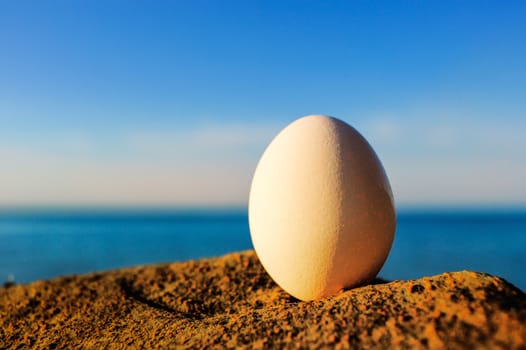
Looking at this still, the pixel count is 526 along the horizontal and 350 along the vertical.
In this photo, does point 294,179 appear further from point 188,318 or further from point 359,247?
point 188,318

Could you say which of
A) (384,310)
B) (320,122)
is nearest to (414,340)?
(384,310)

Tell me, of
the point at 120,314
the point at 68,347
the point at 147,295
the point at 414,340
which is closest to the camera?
the point at 414,340

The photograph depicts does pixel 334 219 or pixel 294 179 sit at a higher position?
pixel 294 179

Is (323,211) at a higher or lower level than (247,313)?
higher

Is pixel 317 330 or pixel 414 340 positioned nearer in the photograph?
pixel 414 340

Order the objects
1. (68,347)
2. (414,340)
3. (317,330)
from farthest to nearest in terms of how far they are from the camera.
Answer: (68,347) < (317,330) < (414,340)

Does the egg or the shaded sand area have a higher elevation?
the egg

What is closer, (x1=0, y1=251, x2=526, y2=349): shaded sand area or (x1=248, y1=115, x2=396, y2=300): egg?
(x1=0, y1=251, x2=526, y2=349): shaded sand area
